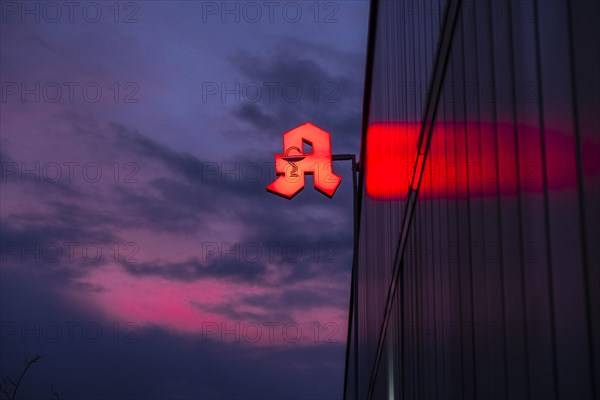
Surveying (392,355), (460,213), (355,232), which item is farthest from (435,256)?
(355,232)

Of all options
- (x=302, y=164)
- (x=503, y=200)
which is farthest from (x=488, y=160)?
(x=302, y=164)

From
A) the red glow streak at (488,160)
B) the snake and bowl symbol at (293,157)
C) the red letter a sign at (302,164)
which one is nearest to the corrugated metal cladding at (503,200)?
the red glow streak at (488,160)

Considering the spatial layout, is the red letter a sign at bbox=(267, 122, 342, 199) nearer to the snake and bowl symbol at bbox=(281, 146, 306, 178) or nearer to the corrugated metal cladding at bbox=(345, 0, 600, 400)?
the snake and bowl symbol at bbox=(281, 146, 306, 178)

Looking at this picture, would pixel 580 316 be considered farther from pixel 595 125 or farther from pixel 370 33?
pixel 370 33

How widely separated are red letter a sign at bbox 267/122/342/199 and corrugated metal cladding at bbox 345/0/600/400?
9.14 metres

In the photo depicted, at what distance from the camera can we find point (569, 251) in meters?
2.50

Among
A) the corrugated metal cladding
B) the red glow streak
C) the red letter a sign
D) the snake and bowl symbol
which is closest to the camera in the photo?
the corrugated metal cladding

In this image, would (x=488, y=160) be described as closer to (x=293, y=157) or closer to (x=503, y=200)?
(x=503, y=200)

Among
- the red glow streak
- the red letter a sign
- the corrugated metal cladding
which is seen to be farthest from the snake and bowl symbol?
the corrugated metal cladding

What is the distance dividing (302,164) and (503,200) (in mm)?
13080

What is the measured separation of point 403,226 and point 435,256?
1.94 metres

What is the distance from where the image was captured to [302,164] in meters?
16.3

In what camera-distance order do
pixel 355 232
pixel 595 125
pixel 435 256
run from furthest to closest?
1. pixel 355 232
2. pixel 435 256
3. pixel 595 125

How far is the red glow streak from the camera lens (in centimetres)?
256
